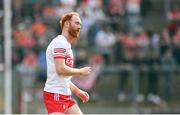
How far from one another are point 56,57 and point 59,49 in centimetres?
11

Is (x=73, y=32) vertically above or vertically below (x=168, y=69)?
above

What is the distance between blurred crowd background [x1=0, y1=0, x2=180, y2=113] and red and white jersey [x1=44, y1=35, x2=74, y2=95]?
830cm

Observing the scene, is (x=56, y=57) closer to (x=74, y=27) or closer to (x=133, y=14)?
(x=74, y=27)

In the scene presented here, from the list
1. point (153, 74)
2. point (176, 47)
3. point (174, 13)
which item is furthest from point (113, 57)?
point (174, 13)

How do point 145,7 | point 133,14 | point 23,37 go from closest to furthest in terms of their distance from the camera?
point 23,37 → point 133,14 → point 145,7

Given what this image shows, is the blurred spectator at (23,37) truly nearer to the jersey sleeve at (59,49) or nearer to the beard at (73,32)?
the beard at (73,32)

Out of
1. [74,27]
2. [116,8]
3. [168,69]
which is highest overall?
[74,27]

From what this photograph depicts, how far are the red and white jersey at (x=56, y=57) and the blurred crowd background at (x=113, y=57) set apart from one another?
27.2ft

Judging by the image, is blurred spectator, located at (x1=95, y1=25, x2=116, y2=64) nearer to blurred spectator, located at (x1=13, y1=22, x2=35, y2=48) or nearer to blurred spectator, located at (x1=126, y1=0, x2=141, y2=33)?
blurred spectator, located at (x1=126, y1=0, x2=141, y2=33)

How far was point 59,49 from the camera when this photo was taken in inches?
329

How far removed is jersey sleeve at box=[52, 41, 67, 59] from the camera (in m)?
8.32

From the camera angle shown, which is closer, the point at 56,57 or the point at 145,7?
the point at 56,57

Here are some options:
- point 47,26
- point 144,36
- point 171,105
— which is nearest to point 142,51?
point 144,36

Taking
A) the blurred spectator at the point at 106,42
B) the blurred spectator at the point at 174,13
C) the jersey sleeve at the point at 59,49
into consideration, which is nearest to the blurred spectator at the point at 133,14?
the blurred spectator at the point at 106,42
